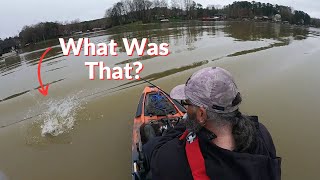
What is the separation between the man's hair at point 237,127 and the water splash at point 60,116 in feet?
24.3

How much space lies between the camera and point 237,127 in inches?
84.6

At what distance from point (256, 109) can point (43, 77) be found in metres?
10.6

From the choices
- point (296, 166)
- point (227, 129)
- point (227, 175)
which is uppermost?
point (227, 129)

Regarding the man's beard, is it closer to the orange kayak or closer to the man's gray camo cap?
the man's gray camo cap

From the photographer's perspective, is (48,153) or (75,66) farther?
(75,66)

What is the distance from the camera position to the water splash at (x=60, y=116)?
8.98 metres

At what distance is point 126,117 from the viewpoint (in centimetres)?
937

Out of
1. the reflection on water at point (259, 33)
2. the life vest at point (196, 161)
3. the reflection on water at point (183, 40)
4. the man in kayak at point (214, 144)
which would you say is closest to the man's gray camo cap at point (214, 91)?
the man in kayak at point (214, 144)

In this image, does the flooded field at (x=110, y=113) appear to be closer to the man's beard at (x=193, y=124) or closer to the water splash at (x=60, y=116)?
the water splash at (x=60, y=116)

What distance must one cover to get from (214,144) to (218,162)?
0.11m

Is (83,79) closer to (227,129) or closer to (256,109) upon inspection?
(256,109)

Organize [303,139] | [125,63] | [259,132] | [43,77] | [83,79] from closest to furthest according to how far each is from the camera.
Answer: [259,132] → [303,139] → [83,79] → [43,77] → [125,63]

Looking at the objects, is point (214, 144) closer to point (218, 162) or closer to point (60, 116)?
point (218, 162)

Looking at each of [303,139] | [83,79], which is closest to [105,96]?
[83,79]
